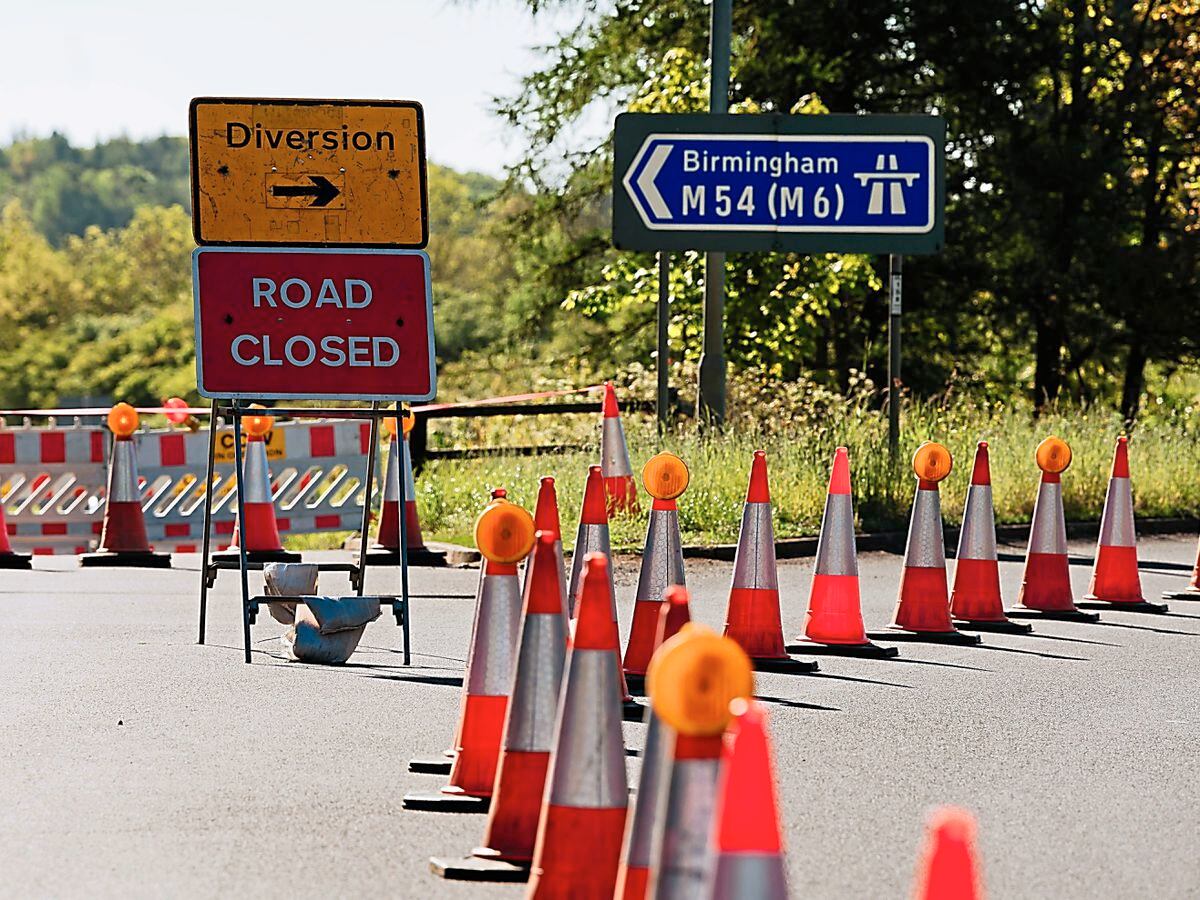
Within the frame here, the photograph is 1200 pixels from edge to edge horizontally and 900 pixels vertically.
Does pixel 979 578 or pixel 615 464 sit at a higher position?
pixel 615 464

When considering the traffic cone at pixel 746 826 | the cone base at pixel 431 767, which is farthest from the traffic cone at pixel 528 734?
the traffic cone at pixel 746 826

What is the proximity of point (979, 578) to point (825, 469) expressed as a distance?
20.0 ft

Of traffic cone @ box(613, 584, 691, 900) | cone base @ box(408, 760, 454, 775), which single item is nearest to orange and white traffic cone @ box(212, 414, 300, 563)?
cone base @ box(408, 760, 454, 775)

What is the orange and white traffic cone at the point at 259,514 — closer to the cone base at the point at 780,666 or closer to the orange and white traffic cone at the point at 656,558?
the cone base at the point at 780,666

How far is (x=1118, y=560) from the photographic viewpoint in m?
12.3

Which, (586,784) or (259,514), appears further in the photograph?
(259,514)

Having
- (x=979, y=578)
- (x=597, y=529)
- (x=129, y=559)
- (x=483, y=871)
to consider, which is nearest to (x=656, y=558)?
(x=597, y=529)

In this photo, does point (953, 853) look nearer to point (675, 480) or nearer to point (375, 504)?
point (675, 480)

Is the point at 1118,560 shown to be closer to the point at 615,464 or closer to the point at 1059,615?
the point at 1059,615

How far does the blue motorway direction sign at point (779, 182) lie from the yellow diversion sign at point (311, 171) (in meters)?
7.02

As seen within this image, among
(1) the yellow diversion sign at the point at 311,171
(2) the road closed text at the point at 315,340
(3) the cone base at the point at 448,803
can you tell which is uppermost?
(1) the yellow diversion sign at the point at 311,171

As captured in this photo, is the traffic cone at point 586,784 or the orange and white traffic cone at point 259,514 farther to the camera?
the orange and white traffic cone at point 259,514

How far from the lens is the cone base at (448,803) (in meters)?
6.19

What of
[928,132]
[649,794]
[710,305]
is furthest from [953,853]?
[710,305]
